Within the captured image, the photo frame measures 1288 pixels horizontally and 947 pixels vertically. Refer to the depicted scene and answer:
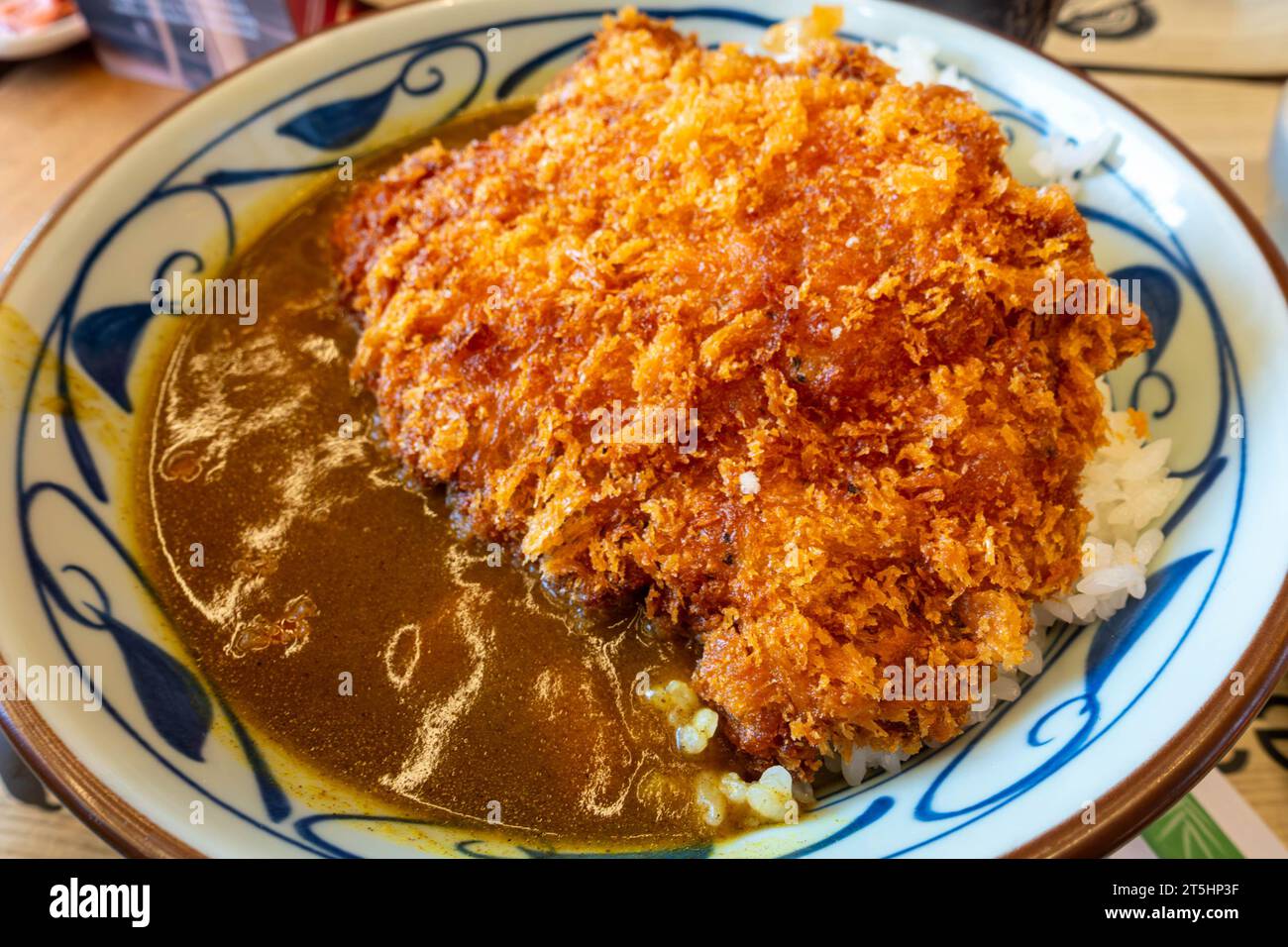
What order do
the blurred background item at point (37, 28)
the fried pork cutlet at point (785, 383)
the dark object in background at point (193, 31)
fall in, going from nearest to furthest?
the fried pork cutlet at point (785, 383) → the dark object in background at point (193, 31) → the blurred background item at point (37, 28)

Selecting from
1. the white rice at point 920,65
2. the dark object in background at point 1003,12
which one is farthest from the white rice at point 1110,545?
the dark object in background at point 1003,12

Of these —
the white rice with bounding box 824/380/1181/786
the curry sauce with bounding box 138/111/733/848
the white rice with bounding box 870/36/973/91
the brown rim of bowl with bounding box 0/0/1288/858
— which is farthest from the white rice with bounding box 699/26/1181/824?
the white rice with bounding box 870/36/973/91

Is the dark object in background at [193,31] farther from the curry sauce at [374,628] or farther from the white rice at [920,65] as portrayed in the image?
the white rice at [920,65]

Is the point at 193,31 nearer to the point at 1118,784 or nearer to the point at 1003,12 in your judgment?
the point at 1003,12

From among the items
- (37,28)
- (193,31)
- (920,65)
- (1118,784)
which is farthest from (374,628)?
(37,28)

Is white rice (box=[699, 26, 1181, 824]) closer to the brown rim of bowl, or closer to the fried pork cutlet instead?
the fried pork cutlet
